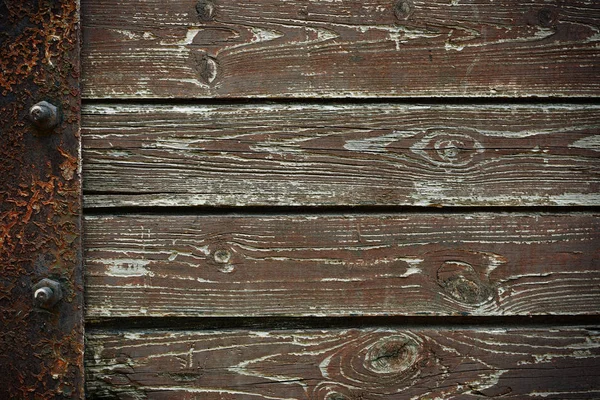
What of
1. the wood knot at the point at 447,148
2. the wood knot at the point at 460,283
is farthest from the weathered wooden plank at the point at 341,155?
the wood knot at the point at 460,283

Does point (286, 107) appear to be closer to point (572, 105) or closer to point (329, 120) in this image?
point (329, 120)

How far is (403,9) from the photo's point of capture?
2.99 feet

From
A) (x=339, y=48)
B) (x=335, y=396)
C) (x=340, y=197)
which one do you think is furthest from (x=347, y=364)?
(x=339, y=48)

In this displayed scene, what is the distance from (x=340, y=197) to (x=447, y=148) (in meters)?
0.20

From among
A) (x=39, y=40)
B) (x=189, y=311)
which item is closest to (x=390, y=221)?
(x=189, y=311)

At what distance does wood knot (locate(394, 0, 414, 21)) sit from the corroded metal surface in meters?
0.53

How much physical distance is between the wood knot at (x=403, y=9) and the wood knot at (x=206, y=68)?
12.6 inches

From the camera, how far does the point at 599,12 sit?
92 cm

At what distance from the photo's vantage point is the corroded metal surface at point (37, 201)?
85cm

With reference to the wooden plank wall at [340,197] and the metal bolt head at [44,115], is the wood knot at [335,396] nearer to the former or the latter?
the wooden plank wall at [340,197]

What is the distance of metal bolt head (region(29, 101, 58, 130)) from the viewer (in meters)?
0.83


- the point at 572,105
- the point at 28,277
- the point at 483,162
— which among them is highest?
the point at 572,105

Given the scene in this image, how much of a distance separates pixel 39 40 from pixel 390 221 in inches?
25.2

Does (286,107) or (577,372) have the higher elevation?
(286,107)
